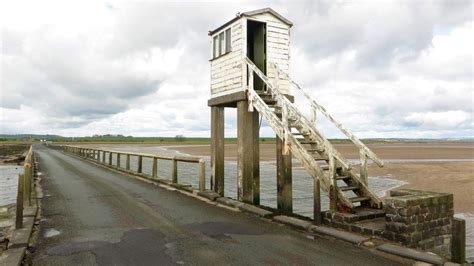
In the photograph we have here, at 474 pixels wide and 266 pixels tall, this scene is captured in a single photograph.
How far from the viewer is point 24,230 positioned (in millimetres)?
6797

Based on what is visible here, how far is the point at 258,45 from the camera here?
11.9m

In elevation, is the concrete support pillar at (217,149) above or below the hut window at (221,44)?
below

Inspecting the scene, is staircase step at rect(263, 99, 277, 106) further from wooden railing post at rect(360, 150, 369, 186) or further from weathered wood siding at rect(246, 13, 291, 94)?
wooden railing post at rect(360, 150, 369, 186)

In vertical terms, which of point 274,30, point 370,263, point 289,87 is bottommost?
point 370,263

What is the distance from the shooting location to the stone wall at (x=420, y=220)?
609cm

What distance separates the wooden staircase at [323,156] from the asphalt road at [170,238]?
1.25 metres

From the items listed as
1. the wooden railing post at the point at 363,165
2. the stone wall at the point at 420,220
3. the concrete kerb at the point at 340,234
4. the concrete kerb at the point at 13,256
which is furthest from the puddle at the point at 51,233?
the wooden railing post at the point at 363,165

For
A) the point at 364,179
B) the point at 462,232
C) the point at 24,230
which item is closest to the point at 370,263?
the point at 462,232

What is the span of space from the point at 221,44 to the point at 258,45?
3.88 feet

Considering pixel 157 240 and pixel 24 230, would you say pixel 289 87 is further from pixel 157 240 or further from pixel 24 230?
pixel 24 230

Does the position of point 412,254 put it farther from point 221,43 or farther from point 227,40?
point 221,43

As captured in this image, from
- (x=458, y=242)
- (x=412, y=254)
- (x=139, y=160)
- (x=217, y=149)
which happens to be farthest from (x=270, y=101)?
(x=139, y=160)

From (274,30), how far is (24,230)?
796 cm

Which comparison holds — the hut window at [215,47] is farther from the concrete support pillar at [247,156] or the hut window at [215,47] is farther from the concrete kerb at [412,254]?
the concrete kerb at [412,254]
